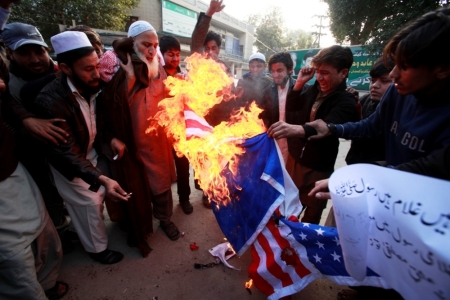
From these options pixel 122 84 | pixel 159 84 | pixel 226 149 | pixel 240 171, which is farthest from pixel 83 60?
pixel 240 171

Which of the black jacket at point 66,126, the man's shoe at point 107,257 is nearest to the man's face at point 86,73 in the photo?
the black jacket at point 66,126

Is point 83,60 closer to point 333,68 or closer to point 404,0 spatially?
point 333,68

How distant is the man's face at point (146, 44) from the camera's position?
10.1 ft

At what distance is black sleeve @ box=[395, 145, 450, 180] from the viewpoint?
1354mm

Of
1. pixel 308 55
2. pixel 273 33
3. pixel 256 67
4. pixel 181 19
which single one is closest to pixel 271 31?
pixel 273 33

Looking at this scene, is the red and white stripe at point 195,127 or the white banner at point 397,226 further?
the red and white stripe at point 195,127

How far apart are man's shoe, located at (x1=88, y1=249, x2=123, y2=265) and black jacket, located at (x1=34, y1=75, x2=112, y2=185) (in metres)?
1.27

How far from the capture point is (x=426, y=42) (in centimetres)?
147

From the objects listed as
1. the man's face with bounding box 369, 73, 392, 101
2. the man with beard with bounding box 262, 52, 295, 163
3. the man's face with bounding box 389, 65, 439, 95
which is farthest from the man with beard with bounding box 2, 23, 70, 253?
the man's face with bounding box 369, 73, 392, 101

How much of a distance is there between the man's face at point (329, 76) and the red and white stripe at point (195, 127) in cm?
159

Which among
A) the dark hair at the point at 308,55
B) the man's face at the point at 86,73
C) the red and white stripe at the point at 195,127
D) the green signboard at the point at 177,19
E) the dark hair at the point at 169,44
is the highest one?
the green signboard at the point at 177,19

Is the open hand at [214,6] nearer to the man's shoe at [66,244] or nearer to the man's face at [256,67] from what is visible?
the man's face at [256,67]

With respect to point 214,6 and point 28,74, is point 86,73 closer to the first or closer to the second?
point 28,74

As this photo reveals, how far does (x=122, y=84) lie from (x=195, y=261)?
103 inches
